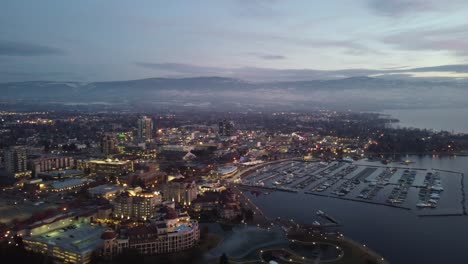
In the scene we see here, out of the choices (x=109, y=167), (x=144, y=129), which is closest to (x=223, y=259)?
(x=109, y=167)

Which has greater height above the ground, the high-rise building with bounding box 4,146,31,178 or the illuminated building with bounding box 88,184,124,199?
the high-rise building with bounding box 4,146,31,178

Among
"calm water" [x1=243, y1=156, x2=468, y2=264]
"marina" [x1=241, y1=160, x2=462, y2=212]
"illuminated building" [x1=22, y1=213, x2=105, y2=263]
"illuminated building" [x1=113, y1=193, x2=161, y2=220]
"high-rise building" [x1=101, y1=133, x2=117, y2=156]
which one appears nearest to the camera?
"illuminated building" [x1=22, y1=213, x2=105, y2=263]

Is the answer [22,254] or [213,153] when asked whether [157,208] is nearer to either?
[22,254]

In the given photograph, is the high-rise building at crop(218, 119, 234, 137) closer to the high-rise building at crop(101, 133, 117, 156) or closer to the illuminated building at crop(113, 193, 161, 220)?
the high-rise building at crop(101, 133, 117, 156)

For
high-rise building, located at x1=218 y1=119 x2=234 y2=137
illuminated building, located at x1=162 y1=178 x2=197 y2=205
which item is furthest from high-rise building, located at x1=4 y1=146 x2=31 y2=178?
high-rise building, located at x1=218 y1=119 x2=234 y2=137

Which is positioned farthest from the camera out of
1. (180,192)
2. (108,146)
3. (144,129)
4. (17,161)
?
(144,129)

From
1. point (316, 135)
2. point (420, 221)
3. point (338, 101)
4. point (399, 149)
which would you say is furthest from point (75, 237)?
point (338, 101)

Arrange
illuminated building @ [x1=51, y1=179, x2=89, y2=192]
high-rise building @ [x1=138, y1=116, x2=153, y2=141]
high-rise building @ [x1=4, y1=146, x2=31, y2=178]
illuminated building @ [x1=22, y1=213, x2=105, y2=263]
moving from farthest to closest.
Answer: high-rise building @ [x1=138, y1=116, x2=153, y2=141], high-rise building @ [x1=4, y1=146, x2=31, y2=178], illuminated building @ [x1=51, y1=179, x2=89, y2=192], illuminated building @ [x1=22, y1=213, x2=105, y2=263]

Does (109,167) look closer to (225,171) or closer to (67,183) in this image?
(67,183)
